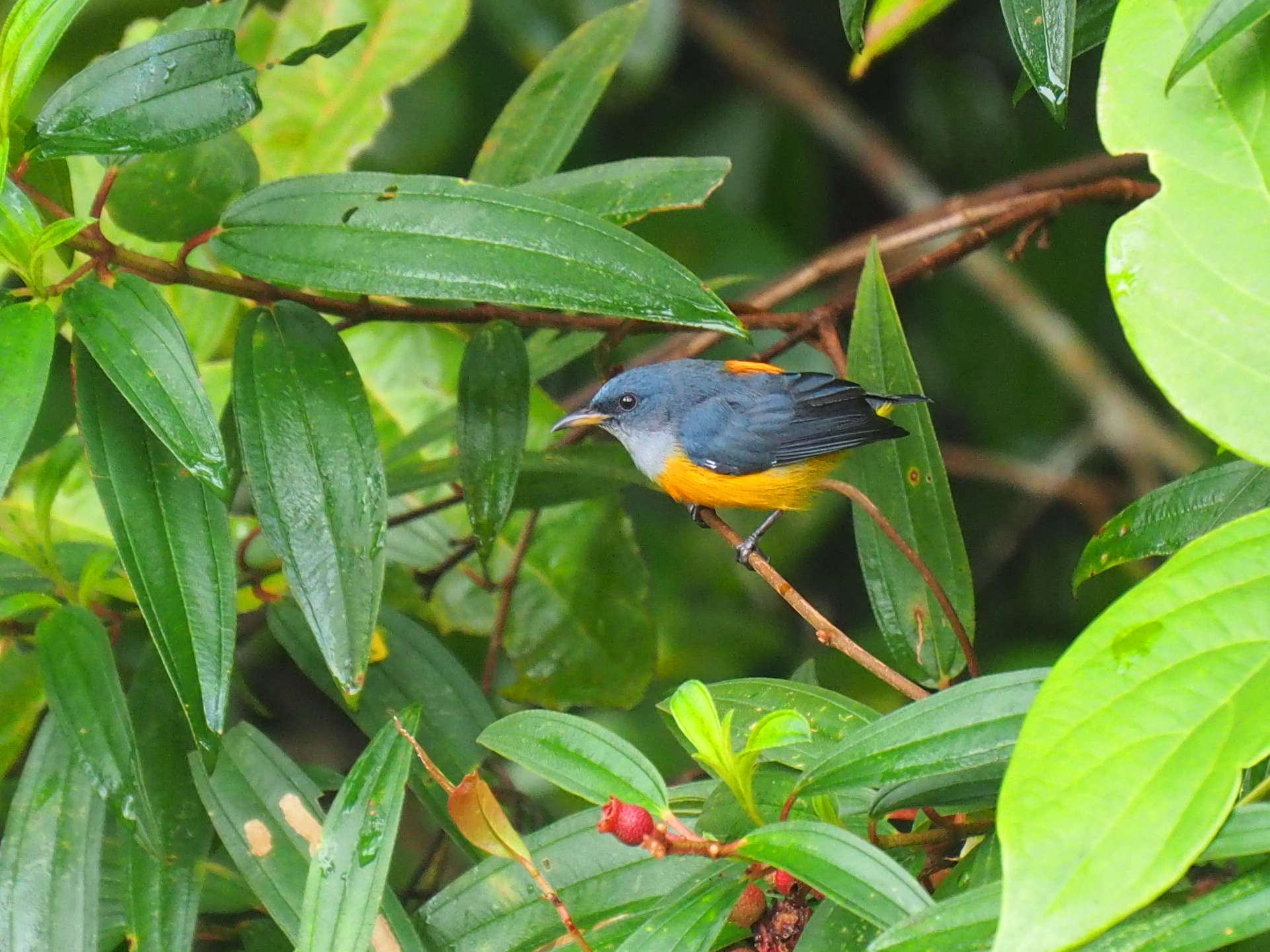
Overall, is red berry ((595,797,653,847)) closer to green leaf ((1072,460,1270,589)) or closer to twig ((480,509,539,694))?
green leaf ((1072,460,1270,589))

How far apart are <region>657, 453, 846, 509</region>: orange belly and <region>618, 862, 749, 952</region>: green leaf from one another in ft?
4.48

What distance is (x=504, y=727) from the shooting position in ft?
4.08

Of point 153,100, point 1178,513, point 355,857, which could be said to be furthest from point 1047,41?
point 355,857

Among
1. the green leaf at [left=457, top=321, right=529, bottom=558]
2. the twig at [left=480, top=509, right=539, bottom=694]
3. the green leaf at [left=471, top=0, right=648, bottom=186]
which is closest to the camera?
the green leaf at [left=457, top=321, right=529, bottom=558]

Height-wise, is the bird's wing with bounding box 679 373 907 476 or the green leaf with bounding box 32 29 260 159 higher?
the green leaf with bounding box 32 29 260 159

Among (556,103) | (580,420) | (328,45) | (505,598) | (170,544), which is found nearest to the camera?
(170,544)

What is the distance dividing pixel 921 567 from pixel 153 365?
0.99 m

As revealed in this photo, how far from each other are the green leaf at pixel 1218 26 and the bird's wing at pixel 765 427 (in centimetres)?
126

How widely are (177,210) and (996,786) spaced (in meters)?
1.37

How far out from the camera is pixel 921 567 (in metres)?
1.61

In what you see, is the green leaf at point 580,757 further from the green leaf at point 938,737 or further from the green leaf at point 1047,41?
the green leaf at point 1047,41

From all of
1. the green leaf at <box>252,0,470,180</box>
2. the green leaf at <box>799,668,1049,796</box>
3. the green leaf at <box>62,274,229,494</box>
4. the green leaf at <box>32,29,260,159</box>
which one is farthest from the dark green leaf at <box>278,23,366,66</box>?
the green leaf at <box>799,668,1049,796</box>

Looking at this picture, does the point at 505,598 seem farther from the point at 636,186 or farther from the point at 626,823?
the point at 626,823

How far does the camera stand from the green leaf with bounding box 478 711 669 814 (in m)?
1.13
